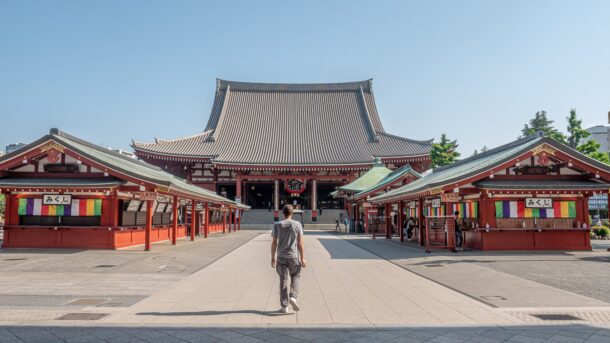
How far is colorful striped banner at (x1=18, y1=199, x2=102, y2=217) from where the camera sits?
18828 mm

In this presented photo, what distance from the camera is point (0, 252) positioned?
17.3 metres

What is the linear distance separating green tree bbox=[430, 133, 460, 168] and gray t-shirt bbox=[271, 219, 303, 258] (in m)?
52.1

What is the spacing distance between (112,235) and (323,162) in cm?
2786

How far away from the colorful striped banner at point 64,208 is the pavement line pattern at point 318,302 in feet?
28.0

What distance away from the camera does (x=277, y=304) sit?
839 cm

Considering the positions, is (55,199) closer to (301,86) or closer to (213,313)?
(213,313)

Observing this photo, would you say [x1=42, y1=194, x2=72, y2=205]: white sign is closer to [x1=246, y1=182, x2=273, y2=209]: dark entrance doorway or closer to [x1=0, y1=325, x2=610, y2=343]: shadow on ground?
[x1=0, y1=325, x2=610, y2=343]: shadow on ground

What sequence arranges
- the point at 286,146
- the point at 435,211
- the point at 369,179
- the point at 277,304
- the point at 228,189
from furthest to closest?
the point at 228,189 < the point at 286,146 < the point at 369,179 < the point at 435,211 < the point at 277,304

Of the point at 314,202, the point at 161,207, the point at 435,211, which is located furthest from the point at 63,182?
the point at 314,202

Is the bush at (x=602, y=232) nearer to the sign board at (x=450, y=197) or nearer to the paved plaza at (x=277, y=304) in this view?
the sign board at (x=450, y=197)

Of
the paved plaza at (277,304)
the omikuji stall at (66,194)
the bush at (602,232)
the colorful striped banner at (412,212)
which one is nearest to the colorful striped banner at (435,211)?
the colorful striped banner at (412,212)

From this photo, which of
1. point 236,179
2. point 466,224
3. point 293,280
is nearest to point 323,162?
point 236,179

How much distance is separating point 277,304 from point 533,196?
14593 mm

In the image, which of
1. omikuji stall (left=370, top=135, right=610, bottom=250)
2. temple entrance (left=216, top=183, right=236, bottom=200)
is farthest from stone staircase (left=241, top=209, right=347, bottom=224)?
omikuji stall (left=370, top=135, right=610, bottom=250)
